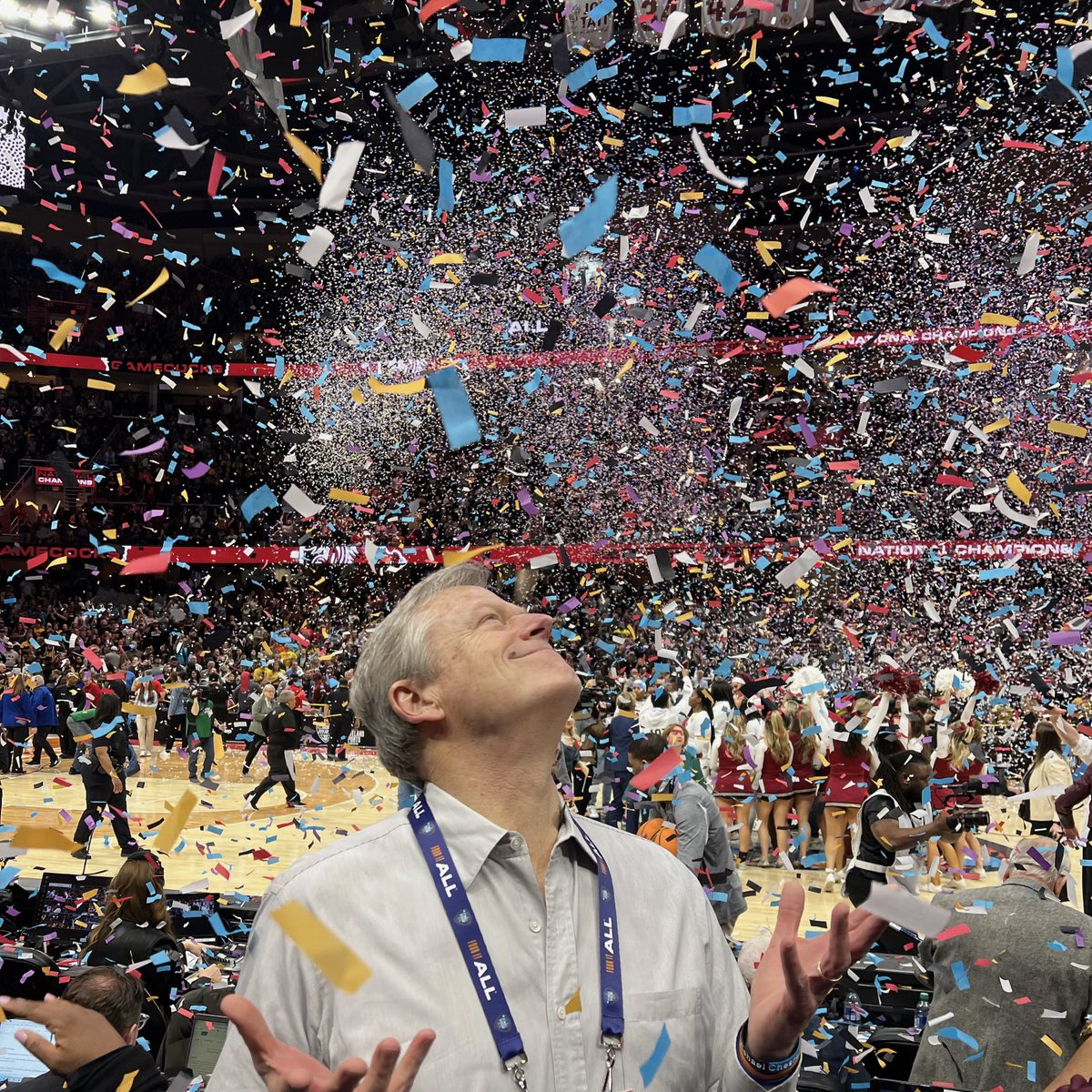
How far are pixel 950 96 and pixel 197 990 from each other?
2080 cm

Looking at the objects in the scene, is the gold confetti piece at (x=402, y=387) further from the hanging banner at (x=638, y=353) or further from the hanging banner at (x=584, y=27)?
the hanging banner at (x=584, y=27)

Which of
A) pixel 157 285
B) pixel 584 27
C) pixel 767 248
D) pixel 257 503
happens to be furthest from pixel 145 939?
pixel 157 285

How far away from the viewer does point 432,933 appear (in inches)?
52.6

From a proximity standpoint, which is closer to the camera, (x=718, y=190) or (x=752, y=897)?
(x=752, y=897)

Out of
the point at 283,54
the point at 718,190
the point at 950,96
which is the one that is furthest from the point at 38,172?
the point at 950,96

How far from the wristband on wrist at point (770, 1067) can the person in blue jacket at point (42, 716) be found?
14.0m

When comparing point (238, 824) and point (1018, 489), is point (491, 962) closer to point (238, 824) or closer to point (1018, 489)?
point (238, 824)

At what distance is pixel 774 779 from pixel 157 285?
78.1ft

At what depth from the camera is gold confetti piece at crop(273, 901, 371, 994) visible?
1.29 m

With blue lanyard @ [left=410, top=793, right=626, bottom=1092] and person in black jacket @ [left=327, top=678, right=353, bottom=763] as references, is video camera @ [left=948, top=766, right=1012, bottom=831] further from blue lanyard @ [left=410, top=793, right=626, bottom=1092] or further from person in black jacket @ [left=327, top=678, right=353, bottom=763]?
person in black jacket @ [left=327, top=678, right=353, bottom=763]

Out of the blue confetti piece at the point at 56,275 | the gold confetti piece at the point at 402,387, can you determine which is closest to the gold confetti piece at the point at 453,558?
the gold confetti piece at the point at 402,387

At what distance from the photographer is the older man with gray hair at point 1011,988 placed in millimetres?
3139

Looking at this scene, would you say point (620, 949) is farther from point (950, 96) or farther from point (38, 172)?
point (38, 172)

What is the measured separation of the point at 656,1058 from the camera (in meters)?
1.34
